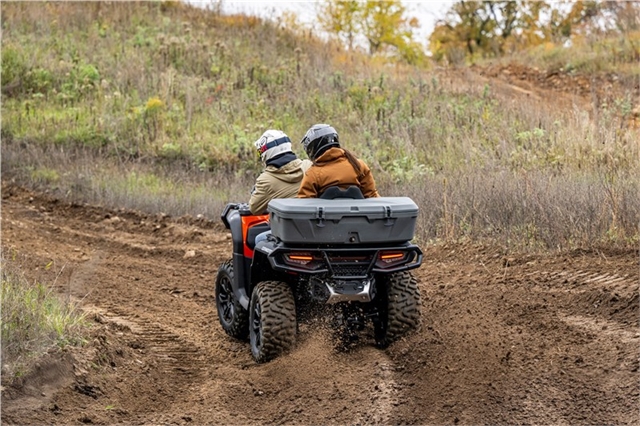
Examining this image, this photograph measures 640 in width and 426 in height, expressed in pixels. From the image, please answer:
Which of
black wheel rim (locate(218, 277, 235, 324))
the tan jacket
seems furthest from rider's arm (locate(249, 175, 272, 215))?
black wheel rim (locate(218, 277, 235, 324))

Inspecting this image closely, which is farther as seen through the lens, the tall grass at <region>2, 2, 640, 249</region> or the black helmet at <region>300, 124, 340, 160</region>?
the tall grass at <region>2, 2, 640, 249</region>

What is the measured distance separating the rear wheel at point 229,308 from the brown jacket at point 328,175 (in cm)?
145

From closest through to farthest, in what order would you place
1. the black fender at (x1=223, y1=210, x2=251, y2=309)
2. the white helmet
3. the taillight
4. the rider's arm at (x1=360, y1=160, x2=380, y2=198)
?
the taillight → the rider's arm at (x1=360, y1=160, x2=380, y2=198) → the white helmet → the black fender at (x1=223, y1=210, x2=251, y2=309)

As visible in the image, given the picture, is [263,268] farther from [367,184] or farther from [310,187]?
[367,184]

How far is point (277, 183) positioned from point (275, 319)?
1322mm

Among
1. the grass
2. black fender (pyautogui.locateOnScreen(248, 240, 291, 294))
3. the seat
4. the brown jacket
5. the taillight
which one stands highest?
the brown jacket

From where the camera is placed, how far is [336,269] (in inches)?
303

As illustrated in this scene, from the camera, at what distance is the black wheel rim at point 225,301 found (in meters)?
9.31

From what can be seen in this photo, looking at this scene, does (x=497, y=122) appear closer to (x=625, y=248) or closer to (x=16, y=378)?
(x=625, y=248)

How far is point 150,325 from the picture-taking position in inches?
384

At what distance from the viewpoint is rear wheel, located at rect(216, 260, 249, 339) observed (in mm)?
8930

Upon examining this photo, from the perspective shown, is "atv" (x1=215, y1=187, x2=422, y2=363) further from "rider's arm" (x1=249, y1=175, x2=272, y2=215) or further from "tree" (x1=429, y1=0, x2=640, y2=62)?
"tree" (x1=429, y1=0, x2=640, y2=62)

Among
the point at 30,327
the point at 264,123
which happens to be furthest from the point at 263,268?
the point at 264,123

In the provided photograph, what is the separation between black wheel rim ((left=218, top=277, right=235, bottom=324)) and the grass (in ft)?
4.93
